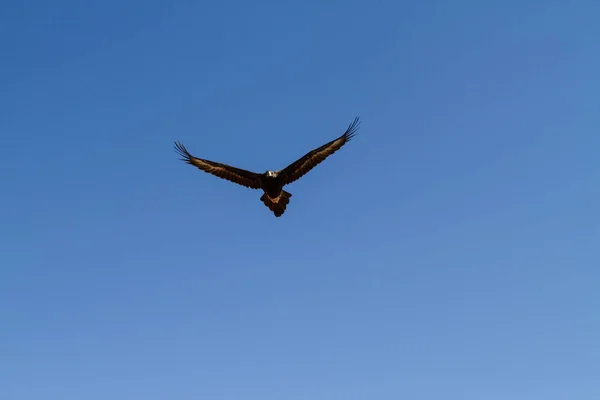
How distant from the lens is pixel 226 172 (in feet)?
78.8

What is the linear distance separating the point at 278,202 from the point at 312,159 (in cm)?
237

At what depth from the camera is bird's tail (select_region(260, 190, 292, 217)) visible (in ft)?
72.5

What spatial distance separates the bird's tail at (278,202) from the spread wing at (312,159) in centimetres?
78

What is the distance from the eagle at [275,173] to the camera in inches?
882

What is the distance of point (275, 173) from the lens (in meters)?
22.5

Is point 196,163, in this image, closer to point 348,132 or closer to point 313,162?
point 313,162

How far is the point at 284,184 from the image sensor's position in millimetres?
23016

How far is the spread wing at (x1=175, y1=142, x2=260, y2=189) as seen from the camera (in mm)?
23502

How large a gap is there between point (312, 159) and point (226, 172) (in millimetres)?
3658

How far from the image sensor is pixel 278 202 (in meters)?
22.3

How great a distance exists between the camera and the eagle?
22.4 m

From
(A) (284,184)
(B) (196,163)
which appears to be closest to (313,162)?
(A) (284,184)

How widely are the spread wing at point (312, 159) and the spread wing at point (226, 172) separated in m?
1.43

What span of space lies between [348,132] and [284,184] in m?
3.35
